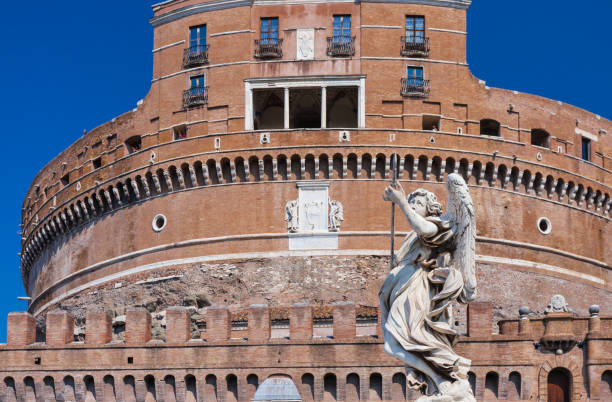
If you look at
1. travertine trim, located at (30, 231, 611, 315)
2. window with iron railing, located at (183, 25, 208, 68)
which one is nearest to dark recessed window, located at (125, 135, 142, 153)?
window with iron railing, located at (183, 25, 208, 68)

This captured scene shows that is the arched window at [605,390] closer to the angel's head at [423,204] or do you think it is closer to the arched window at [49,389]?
the arched window at [49,389]

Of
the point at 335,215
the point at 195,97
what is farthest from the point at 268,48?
the point at 335,215

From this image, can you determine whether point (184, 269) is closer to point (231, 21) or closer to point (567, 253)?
point (231, 21)

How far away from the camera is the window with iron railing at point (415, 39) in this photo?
5194 cm

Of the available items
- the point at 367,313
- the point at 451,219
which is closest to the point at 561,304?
the point at 367,313

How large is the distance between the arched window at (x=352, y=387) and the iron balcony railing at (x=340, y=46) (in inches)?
582

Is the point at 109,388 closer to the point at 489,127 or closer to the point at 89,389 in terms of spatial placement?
the point at 89,389

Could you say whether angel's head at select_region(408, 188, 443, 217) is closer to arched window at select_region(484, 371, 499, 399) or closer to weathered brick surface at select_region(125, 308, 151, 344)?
arched window at select_region(484, 371, 499, 399)

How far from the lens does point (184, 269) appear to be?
5081 centimetres

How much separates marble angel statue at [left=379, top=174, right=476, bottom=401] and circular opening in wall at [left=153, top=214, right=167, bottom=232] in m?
40.9

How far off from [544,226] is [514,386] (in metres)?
12.4

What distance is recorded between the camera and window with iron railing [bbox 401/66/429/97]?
168ft

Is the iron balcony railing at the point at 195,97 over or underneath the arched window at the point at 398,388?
over

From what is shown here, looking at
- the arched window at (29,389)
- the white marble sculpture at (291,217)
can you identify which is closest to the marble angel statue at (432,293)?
the arched window at (29,389)
